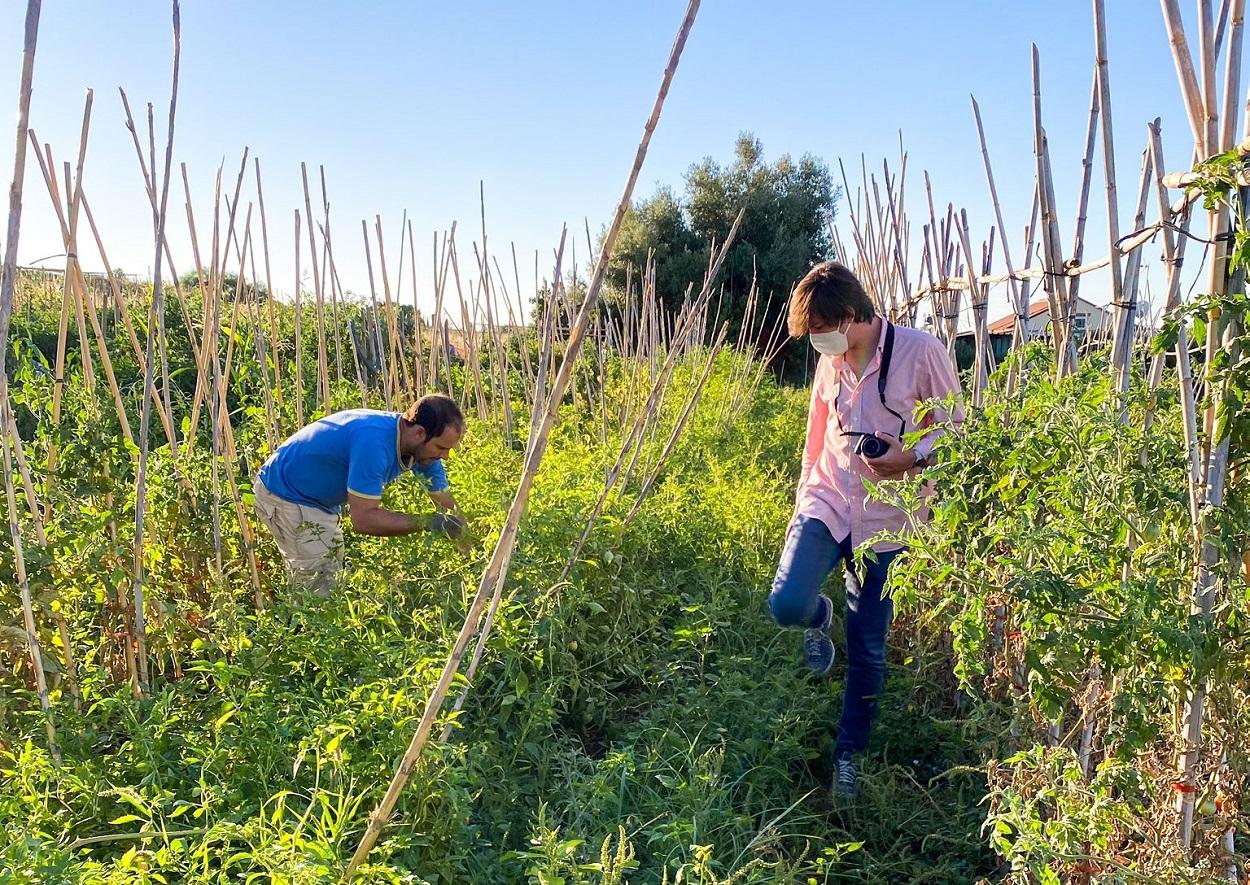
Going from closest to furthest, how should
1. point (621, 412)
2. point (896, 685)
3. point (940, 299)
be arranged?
point (896, 685) < point (940, 299) < point (621, 412)

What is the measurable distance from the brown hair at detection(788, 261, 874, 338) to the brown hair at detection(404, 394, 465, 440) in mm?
1377

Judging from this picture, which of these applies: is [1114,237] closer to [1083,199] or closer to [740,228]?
[1083,199]

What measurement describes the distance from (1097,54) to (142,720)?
267cm

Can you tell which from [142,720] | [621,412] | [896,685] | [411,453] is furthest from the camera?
[621,412]

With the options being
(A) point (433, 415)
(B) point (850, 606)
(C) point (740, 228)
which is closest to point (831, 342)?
(B) point (850, 606)

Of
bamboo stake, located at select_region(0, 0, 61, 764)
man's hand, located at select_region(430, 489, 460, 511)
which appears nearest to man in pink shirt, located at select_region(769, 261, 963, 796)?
man's hand, located at select_region(430, 489, 460, 511)

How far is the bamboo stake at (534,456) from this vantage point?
3.53ft

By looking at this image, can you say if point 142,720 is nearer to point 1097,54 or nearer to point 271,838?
point 271,838

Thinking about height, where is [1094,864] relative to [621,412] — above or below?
→ below

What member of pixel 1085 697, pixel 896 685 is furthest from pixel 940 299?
pixel 1085 697

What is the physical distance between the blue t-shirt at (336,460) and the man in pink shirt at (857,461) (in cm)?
151

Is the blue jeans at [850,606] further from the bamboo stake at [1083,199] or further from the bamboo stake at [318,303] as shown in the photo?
the bamboo stake at [318,303]

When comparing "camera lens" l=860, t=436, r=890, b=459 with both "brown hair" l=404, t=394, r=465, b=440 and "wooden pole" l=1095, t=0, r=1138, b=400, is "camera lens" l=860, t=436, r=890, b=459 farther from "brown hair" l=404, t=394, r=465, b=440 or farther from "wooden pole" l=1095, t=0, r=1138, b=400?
"brown hair" l=404, t=394, r=465, b=440

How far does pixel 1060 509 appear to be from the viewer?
1.38 m
